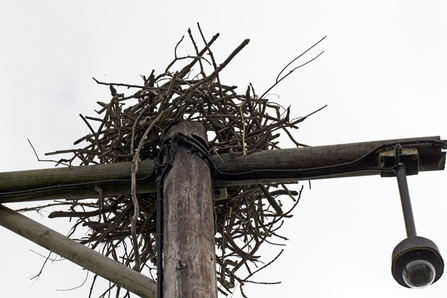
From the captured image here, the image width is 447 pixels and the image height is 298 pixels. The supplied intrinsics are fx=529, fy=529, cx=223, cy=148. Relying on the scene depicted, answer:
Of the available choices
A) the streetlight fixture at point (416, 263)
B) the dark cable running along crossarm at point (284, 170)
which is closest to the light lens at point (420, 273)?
the streetlight fixture at point (416, 263)

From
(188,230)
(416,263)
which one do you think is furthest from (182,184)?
(416,263)

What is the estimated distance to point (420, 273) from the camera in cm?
213

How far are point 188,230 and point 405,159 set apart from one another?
1.20 meters

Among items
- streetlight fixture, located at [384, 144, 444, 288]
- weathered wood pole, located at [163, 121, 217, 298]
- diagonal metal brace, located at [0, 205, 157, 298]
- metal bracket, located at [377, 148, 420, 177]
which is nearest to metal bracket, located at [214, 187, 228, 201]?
weathered wood pole, located at [163, 121, 217, 298]

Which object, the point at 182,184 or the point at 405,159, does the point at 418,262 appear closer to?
the point at 405,159

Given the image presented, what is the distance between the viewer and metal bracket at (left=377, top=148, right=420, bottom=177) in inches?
106

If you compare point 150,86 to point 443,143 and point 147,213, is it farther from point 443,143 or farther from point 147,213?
point 443,143

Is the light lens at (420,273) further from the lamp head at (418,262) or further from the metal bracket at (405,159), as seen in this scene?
the metal bracket at (405,159)

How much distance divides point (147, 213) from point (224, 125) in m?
0.75

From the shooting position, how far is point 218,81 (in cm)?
339

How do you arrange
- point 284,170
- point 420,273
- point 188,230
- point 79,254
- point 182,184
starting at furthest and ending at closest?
point 284,170 < point 79,254 < point 182,184 < point 188,230 < point 420,273

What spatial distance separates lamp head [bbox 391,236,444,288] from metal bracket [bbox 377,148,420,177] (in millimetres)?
627

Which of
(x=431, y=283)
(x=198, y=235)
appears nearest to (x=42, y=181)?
(x=198, y=235)

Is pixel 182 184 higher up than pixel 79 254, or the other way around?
pixel 182 184
